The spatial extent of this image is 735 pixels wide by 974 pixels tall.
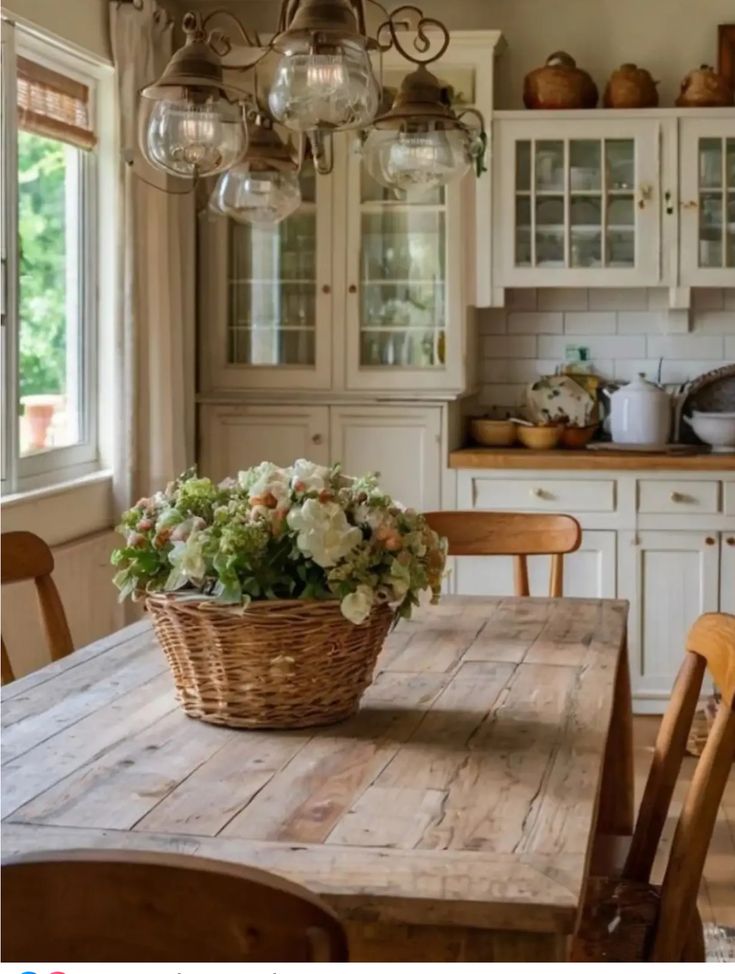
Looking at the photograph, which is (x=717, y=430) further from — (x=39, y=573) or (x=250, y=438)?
(x=39, y=573)

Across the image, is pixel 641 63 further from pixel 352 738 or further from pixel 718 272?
pixel 352 738

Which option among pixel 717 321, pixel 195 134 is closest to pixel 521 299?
pixel 717 321

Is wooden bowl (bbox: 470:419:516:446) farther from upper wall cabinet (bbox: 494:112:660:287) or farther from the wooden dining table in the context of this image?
the wooden dining table

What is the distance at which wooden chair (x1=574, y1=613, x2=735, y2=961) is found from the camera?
6.03 feet

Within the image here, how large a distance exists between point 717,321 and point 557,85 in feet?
3.59

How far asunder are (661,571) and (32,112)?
8.46 feet

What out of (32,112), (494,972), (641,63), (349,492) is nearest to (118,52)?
(32,112)

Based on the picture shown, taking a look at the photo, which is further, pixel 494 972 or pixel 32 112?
pixel 32 112

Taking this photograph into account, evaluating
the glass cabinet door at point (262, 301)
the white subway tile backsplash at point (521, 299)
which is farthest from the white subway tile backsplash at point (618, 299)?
the glass cabinet door at point (262, 301)

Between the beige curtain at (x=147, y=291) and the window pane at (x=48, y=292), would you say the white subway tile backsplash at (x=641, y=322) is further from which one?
the window pane at (x=48, y=292)

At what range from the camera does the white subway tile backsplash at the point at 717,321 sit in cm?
530

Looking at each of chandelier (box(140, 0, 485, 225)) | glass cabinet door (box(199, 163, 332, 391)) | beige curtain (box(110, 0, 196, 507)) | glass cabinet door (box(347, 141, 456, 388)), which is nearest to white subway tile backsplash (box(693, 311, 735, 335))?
glass cabinet door (box(347, 141, 456, 388))

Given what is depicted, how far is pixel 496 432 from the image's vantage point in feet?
17.1

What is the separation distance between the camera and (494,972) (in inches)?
56.1
